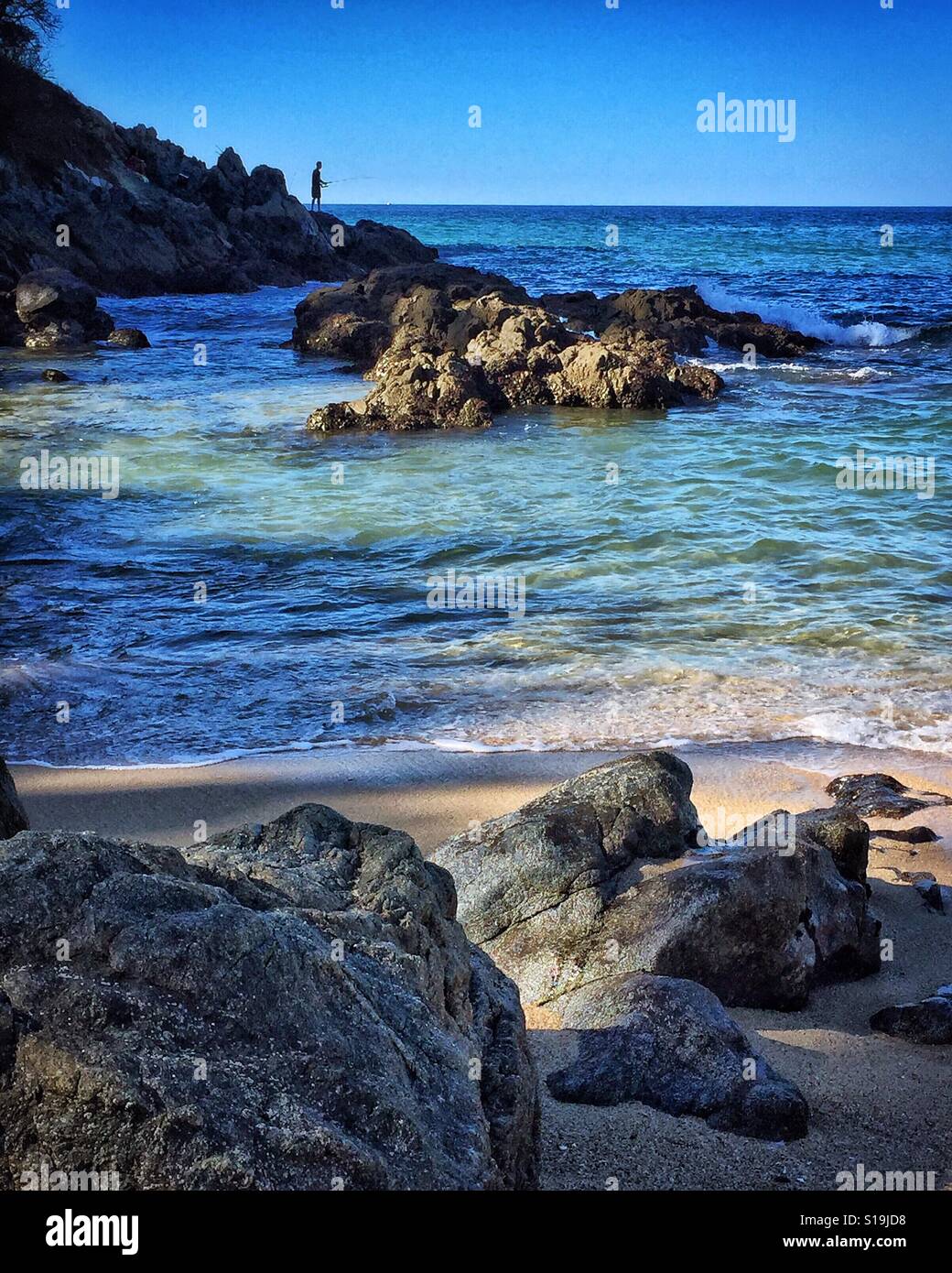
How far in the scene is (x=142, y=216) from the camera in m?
38.8

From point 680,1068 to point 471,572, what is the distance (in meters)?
7.37

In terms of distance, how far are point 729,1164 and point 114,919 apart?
1.66 meters

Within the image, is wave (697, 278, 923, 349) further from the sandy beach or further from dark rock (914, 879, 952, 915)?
dark rock (914, 879, 952, 915)

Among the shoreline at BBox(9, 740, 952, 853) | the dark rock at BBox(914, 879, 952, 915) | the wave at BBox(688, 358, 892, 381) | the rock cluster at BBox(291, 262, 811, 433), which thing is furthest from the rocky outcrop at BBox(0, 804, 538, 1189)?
the wave at BBox(688, 358, 892, 381)

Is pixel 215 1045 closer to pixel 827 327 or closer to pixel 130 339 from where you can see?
pixel 130 339

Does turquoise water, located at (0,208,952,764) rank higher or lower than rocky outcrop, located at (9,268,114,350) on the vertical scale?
lower

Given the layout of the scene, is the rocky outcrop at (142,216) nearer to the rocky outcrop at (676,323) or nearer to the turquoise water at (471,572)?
the rocky outcrop at (676,323)

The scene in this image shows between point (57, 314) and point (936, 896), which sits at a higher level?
point (57, 314)

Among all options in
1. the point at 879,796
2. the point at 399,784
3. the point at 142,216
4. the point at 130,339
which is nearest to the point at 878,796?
the point at 879,796

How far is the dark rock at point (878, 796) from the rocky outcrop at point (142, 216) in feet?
93.6

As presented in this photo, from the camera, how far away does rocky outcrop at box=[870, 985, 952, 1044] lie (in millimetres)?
3693

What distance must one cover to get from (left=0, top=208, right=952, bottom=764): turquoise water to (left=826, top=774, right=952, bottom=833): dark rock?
75 centimetres

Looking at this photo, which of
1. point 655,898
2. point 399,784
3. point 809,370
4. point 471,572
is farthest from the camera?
point 809,370

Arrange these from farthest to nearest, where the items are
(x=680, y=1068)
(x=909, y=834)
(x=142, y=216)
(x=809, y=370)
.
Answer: (x=142, y=216) → (x=809, y=370) → (x=909, y=834) → (x=680, y=1068)
